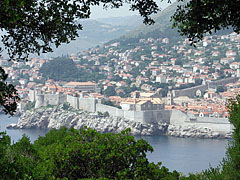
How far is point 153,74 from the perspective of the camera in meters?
57.5

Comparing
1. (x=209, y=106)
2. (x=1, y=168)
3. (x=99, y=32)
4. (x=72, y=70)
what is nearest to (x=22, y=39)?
(x=1, y=168)

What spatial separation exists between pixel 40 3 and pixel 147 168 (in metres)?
2.86

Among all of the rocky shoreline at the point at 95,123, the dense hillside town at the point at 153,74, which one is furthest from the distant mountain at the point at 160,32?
the rocky shoreline at the point at 95,123

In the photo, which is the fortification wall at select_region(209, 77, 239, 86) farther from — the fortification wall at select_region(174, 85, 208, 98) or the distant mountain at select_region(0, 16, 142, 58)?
the distant mountain at select_region(0, 16, 142, 58)

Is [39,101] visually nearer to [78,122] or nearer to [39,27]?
[78,122]

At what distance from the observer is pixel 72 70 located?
61.1m

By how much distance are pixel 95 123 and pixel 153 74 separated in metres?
21.4

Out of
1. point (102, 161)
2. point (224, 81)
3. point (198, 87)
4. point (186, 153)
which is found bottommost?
point (186, 153)

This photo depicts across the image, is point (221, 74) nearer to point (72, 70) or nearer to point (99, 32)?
point (72, 70)

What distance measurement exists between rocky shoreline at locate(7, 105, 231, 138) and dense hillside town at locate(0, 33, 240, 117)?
2.71 meters

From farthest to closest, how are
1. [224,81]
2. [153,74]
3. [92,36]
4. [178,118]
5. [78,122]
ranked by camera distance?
[92,36], [153,74], [224,81], [78,122], [178,118]

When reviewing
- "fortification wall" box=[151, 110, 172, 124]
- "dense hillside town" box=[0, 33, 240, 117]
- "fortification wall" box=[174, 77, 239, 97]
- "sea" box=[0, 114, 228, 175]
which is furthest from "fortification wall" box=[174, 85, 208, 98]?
"sea" box=[0, 114, 228, 175]

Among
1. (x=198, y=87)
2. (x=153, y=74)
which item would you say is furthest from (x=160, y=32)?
(x=198, y=87)

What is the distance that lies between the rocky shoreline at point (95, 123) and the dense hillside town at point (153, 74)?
8.90ft
